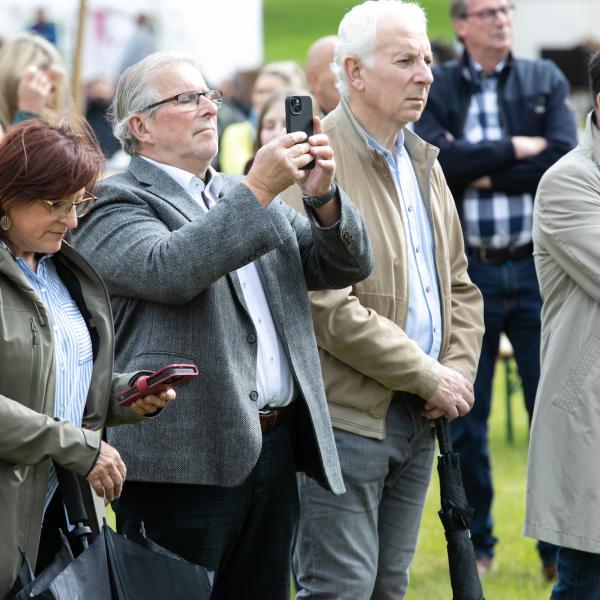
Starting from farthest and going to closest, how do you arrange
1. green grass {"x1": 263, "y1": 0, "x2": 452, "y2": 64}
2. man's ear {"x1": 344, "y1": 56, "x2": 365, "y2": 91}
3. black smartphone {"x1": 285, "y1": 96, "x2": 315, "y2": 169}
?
green grass {"x1": 263, "y1": 0, "x2": 452, "y2": 64} → man's ear {"x1": 344, "y1": 56, "x2": 365, "y2": 91} → black smartphone {"x1": 285, "y1": 96, "x2": 315, "y2": 169}

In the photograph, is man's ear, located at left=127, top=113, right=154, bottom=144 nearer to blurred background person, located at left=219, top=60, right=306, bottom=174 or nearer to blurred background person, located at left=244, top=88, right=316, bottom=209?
blurred background person, located at left=244, top=88, right=316, bottom=209

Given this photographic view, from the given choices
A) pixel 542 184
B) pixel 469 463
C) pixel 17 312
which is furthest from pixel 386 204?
pixel 469 463

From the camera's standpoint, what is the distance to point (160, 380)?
122 inches

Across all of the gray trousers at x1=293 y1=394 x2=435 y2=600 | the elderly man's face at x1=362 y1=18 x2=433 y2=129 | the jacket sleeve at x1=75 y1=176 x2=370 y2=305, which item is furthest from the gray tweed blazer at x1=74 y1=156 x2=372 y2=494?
the elderly man's face at x1=362 y1=18 x2=433 y2=129

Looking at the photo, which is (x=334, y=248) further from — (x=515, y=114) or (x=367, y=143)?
(x=515, y=114)

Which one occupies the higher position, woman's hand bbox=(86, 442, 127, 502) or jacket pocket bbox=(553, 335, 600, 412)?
woman's hand bbox=(86, 442, 127, 502)

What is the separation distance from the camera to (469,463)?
5.76 meters

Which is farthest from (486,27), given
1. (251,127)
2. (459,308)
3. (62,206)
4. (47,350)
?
(47,350)

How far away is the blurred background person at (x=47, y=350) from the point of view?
2979mm

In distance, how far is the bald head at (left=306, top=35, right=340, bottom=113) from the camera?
649 centimetres

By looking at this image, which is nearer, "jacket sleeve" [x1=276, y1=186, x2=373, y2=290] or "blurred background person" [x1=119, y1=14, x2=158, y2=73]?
"jacket sleeve" [x1=276, y1=186, x2=373, y2=290]

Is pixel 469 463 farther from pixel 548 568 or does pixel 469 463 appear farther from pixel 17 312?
pixel 17 312

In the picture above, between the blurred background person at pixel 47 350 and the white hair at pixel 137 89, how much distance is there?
0.33 meters

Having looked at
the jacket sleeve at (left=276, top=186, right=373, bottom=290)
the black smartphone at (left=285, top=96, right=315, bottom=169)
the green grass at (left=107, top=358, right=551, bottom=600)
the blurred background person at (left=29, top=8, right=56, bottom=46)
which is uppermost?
the black smartphone at (left=285, top=96, right=315, bottom=169)
